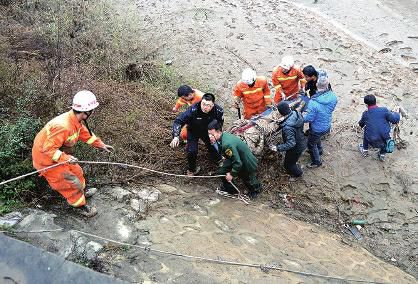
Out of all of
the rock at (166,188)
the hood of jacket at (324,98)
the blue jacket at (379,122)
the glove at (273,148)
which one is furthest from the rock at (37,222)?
the blue jacket at (379,122)

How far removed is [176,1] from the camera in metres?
12.0

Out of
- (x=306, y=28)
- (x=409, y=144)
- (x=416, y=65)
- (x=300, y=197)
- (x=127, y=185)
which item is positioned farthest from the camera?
(x=306, y=28)

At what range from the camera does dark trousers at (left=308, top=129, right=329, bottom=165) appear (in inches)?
270

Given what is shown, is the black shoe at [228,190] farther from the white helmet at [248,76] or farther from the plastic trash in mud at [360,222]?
the plastic trash in mud at [360,222]

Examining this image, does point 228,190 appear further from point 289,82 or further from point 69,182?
point 69,182

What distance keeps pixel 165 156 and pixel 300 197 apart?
2133mm

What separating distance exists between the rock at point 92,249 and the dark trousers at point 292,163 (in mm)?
3113

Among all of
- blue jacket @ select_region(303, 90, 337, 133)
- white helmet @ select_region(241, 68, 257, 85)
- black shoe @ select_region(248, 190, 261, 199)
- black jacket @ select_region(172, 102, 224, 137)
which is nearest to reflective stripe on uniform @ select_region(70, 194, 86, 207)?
black jacket @ select_region(172, 102, 224, 137)

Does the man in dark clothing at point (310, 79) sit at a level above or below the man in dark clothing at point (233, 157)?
above

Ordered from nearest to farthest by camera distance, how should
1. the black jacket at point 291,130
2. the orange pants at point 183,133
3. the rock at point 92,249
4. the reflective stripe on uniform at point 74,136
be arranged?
the rock at point 92,249, the reflective stripe on uniform at point 74,136, the black jacket at point 291,130, the orange pants at point 183,133

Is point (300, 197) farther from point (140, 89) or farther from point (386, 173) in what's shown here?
point (140, 89)

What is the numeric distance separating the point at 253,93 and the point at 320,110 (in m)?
1.05

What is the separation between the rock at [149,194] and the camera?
6112 mm

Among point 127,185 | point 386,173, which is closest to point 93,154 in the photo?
point 127,185
